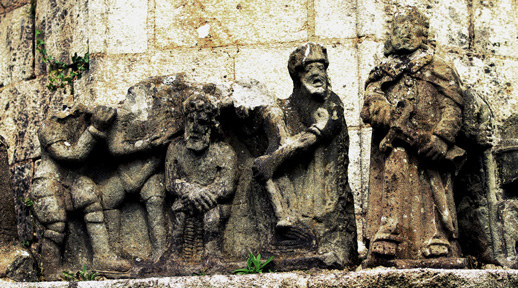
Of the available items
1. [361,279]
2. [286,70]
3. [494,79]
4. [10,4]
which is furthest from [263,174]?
[10,4]

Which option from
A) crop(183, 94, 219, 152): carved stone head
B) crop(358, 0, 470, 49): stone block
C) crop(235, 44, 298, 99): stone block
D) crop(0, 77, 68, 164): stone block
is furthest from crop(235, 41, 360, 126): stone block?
crop(0, 77, 68, 164): stone block

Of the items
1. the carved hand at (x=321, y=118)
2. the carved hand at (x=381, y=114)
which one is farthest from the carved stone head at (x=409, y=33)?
the carved hand at (x=321, y=118)

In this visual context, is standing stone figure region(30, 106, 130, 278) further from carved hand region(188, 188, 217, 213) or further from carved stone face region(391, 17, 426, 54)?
carved stone face region(391, 17, 426, 54)

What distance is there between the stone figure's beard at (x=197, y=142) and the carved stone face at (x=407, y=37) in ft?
5.36

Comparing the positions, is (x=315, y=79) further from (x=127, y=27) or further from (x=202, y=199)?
(x=127, y=27)

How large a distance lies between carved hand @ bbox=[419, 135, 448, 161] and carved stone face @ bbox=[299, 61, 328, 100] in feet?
2.90

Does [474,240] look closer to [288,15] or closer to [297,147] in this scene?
[297,147]

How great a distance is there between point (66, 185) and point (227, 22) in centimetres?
261

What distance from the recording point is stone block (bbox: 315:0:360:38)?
382 inches

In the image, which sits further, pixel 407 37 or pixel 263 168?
pixel 407 37

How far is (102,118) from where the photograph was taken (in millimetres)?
8094

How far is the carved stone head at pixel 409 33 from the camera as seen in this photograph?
8.04 meters

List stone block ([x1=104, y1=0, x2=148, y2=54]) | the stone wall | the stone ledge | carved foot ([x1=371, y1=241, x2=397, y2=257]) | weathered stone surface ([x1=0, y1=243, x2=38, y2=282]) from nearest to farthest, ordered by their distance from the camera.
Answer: the stone ledge
carved foot ([x1=371, y1=241, x2=397, y2=257])
weathered stone surface ([x1=0, y1=243, x2=38, y2=282])
the stone wall
stone block ([x1=104, y1=0, x2=148, y2=54])

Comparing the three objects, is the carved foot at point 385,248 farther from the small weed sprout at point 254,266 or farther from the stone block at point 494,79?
the stone block at point 494,79
